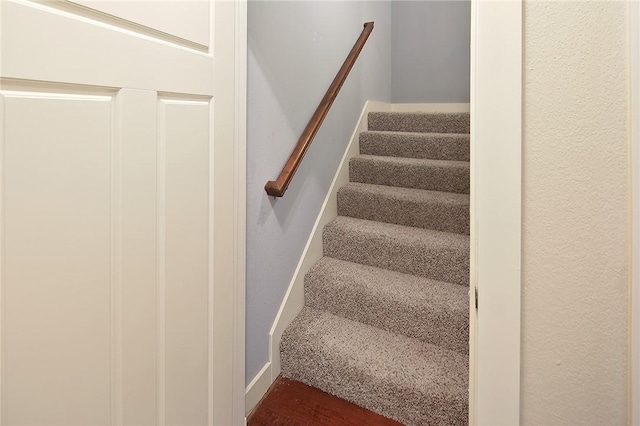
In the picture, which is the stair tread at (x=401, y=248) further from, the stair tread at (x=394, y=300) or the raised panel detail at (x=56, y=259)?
the raised panel detail at (x=56, y=259)

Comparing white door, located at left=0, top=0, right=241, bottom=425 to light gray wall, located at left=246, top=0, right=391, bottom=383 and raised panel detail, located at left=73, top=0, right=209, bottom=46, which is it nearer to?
raised panel detail, located at left=73, top=0, right=209, bottom=46

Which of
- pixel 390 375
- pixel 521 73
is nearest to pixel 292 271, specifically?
pixel 390 375

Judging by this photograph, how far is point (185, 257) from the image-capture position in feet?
3.40

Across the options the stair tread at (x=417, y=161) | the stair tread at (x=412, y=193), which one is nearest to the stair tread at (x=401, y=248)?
the stair tread at (x=412, y=193)

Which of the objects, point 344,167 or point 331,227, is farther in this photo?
point 344,167

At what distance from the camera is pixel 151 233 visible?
918mm

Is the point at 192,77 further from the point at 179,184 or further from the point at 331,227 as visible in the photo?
the point at 331,227

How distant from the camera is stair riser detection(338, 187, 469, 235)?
197 cm

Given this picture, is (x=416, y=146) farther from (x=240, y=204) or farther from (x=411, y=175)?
(x=240, y=204)

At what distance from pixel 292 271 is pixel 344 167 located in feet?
3.11

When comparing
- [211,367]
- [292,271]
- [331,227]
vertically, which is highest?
[331,227]

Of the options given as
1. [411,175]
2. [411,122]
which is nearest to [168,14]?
[411,175]

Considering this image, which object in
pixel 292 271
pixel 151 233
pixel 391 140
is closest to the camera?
pixel 151 233

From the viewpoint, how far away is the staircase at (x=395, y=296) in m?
1.41
